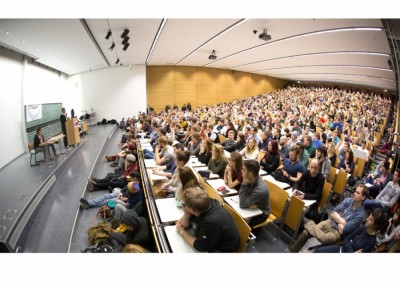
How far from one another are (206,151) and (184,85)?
38.4ft

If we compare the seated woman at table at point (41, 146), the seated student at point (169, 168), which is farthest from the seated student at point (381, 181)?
the seated woman at table at point (41, 146)

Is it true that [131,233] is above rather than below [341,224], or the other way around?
below

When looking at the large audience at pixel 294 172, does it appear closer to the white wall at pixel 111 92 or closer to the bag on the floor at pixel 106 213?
the bag on the floor at pixel 106 213

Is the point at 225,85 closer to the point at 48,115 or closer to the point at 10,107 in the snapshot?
the point at 48,115

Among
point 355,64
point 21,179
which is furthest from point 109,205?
point 355,64

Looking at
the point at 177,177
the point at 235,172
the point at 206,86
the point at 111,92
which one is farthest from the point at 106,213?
the point at 206,86

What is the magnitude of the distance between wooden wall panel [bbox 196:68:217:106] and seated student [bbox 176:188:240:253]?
14508mm

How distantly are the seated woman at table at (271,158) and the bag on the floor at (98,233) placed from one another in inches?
122

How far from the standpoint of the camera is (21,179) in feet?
15.1

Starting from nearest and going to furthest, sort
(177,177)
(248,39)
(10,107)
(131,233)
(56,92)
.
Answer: (131,233), (177,177), (10,107), (248,39), (56,92)

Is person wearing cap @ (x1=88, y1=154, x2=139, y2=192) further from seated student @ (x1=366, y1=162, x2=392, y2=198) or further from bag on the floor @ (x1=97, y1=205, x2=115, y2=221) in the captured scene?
seated student @ (x1=366, y1=162, x2=392, y2=198)

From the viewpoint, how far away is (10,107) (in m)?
5.57

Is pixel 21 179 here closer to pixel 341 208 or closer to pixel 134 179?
pixel 134 179

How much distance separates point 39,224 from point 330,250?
12.3ft
